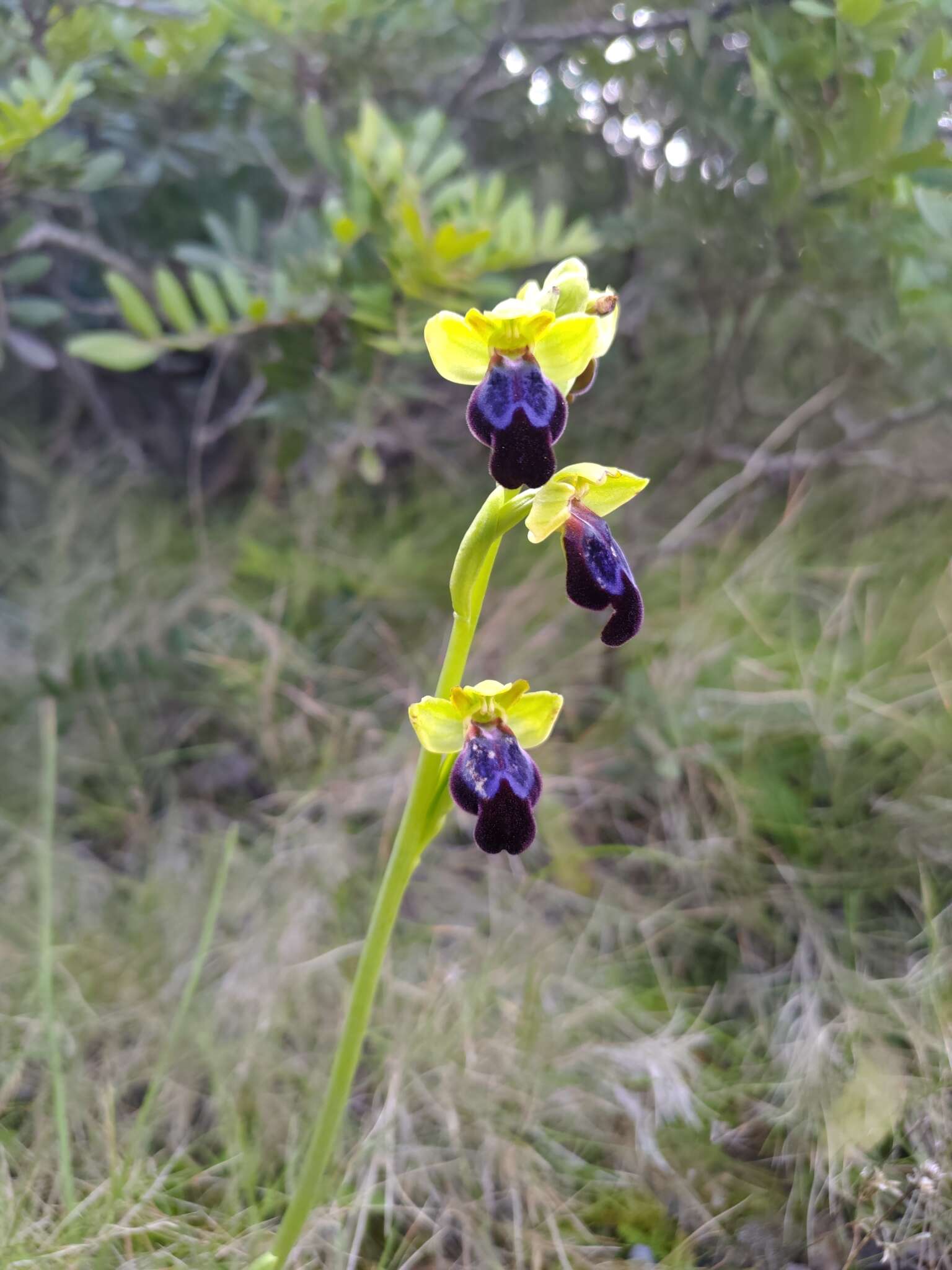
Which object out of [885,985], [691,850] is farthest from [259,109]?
[885,985]

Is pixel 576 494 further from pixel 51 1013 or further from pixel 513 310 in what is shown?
pixel 51 1013

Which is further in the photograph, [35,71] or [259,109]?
[259,109]

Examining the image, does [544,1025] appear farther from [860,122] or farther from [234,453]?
[234,453]

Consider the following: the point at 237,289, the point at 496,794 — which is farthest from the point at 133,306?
the point at 496,794

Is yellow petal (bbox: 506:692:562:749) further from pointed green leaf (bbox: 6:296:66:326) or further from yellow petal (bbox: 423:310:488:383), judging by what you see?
pointed green leaf (bbox: 6:296:66:326)

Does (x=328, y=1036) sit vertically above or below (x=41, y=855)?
below

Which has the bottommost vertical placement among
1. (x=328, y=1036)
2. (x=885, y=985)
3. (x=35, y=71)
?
(x=885, y=985)

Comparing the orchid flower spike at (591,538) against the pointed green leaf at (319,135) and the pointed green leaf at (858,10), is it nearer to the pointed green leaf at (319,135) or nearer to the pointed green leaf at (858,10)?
the pointed green leaf at (858,10)
